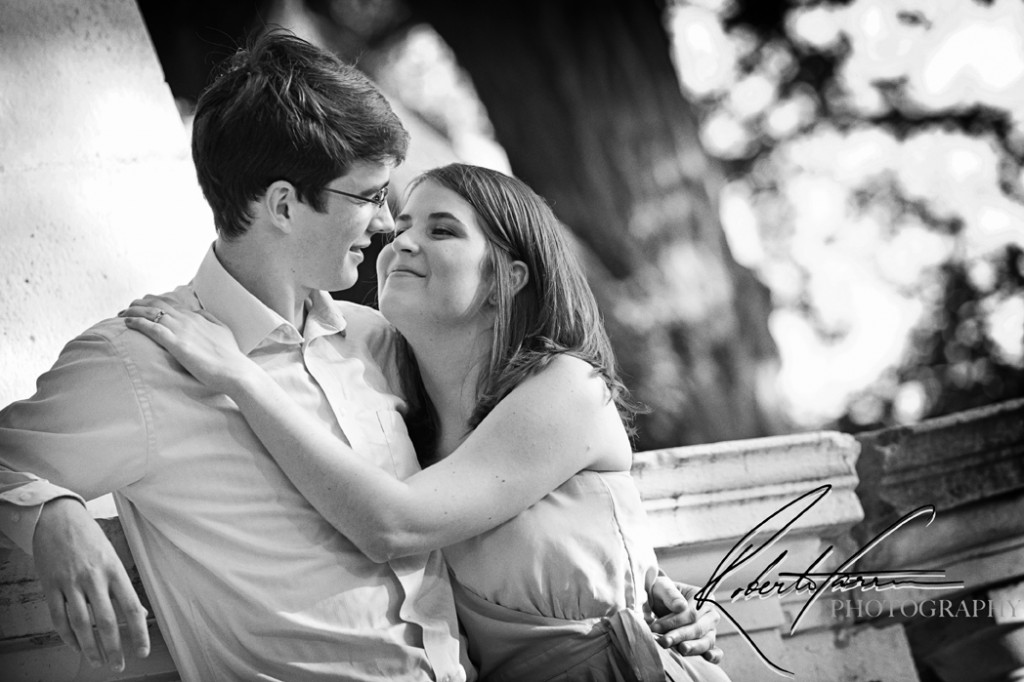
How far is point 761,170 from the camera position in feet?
9.84

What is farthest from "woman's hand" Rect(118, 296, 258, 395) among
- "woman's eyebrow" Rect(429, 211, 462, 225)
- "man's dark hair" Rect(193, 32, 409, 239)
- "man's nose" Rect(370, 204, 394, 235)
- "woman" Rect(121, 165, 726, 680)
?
"woman's eyebrow" Rect(429, 211, 462, 225)

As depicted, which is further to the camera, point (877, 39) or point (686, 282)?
point (877, 39)

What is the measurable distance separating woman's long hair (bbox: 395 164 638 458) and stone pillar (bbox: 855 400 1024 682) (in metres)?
0.92

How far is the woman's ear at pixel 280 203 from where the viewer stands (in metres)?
1.58

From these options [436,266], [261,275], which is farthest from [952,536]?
[261,275]

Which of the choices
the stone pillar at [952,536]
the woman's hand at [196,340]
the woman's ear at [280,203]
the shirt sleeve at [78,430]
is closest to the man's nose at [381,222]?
the woman's ear at [280,203]

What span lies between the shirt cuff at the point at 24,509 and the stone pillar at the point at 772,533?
109cm

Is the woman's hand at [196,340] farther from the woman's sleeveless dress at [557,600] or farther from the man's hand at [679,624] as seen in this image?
the man's hand at [679,624]

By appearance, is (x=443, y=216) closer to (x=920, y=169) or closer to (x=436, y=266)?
(x=436, y=266)

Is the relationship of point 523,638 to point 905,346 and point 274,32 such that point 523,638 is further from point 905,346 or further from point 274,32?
point 905,346

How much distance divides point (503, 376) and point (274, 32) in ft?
2.08

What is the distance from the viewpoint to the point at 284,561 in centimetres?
143

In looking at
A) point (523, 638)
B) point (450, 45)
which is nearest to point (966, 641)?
point (523, 638)

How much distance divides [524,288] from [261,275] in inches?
16.9
